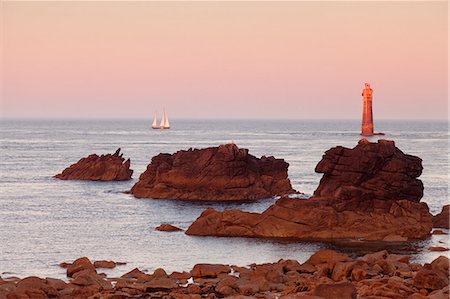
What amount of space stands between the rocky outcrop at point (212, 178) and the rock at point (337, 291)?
1868 inches

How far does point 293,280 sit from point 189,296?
225 inches

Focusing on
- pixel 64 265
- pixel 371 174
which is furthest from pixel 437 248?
pixel 64 265

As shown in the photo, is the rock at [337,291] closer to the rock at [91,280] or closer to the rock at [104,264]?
the rock at [91,280]

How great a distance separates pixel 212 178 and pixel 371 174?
22.5m

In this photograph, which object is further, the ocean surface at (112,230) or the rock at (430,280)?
the ocean surface at (112,230)

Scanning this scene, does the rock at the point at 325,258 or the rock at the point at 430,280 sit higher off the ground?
the rock at the point at 430,280

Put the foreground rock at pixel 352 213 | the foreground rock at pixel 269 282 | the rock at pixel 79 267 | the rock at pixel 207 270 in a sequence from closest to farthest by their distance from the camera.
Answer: the foreground rock at pixel 269 282 → the rock at pixel 207 270 → the rock at pixel 79 267 → the foreground rock at pixel 352 213

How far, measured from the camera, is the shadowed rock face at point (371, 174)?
65125 millimetres

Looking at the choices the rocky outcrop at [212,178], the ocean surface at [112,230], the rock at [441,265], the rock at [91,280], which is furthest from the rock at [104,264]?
the rocky outcrop at [212,178]

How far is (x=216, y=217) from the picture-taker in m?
62.7

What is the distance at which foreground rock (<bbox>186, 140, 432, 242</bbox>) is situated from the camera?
6103 centimetres

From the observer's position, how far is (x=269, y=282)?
42531 mm

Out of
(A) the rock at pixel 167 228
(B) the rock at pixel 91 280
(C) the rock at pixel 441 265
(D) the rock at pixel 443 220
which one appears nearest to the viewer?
(B) the rock at pixel 91 280

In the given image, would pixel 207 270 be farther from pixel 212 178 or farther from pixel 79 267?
pixel 212 178
